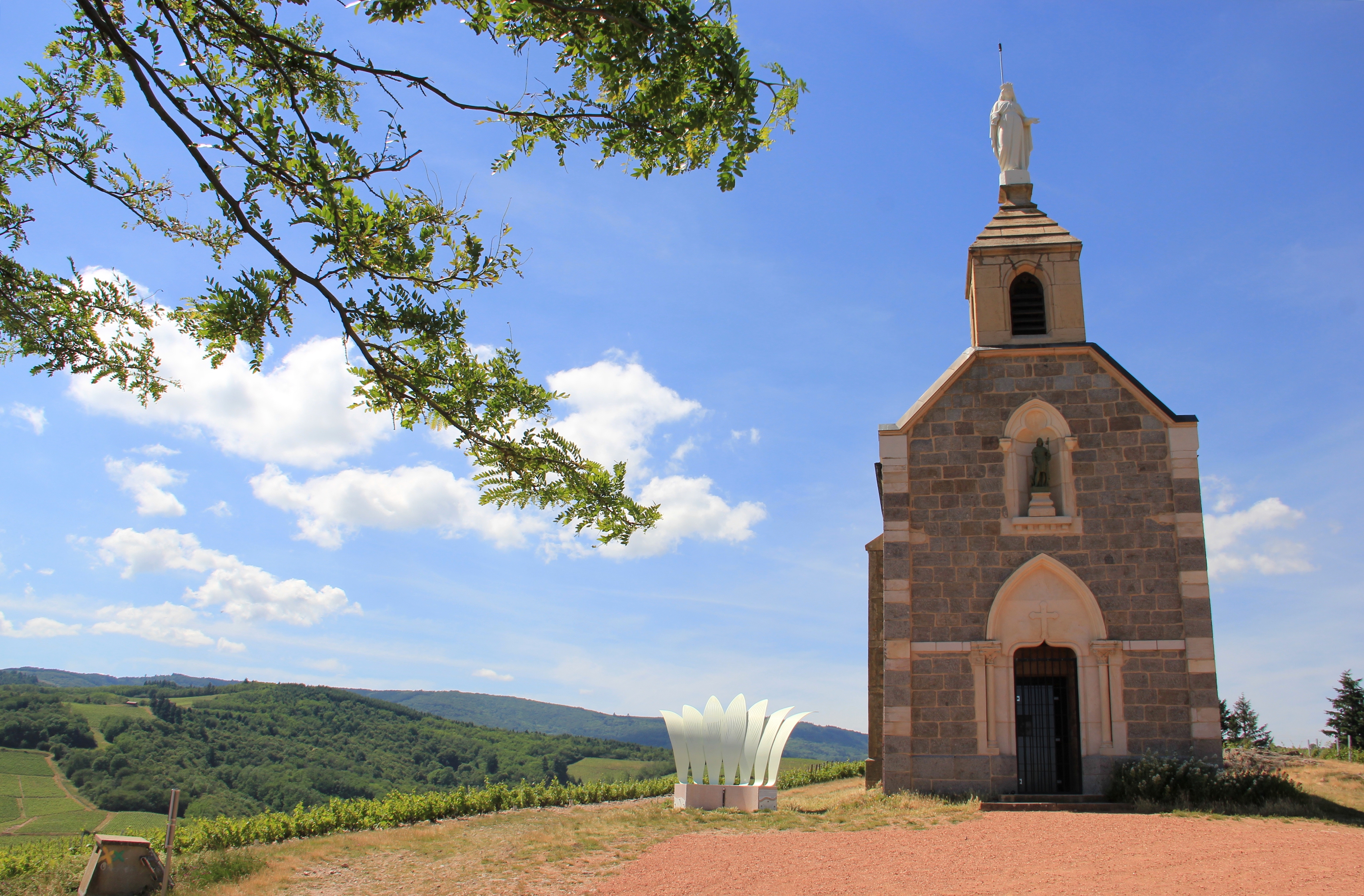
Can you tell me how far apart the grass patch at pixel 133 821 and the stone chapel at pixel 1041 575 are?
1610 inches

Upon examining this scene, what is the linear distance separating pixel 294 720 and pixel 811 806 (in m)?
66.9

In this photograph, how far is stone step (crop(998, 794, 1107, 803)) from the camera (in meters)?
13.2

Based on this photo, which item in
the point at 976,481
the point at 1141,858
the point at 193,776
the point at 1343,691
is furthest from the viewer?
the point at 193,776

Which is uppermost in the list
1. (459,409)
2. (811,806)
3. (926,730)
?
(459,409)

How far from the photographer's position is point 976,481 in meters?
15.2

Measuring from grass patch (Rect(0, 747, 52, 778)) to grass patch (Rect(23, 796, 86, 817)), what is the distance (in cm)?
508

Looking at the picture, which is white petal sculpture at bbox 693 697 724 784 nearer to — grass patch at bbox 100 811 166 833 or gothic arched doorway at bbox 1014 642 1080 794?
gothic arched doorway at bbox 1014 642 1080 794

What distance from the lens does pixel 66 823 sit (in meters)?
44.0

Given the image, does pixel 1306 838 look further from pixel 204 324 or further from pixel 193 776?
pixel 193 776

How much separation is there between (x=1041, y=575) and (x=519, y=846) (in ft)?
31.7

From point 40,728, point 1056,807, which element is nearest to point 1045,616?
point 1056,807

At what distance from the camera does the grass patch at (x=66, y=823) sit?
138ft

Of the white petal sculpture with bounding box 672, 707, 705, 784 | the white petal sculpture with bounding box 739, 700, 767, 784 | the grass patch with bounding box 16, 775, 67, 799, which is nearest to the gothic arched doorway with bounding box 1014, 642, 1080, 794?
the white petal sculpture with bounding box 739, 700, 767, 784

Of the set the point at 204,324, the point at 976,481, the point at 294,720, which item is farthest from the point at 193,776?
the point at 204,324
